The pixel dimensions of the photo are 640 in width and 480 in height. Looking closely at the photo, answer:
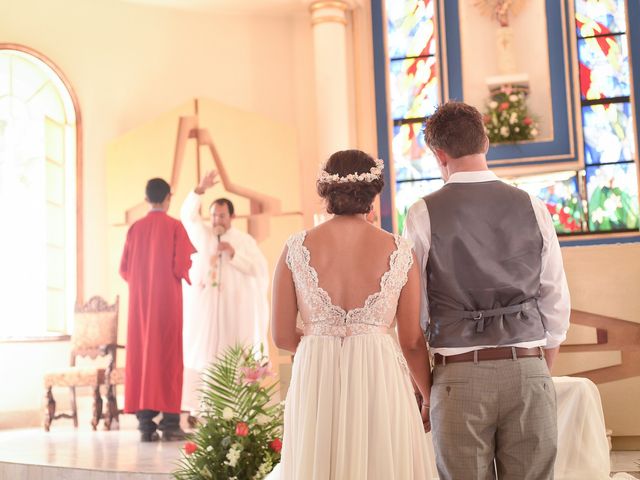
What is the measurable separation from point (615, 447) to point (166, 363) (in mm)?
3394

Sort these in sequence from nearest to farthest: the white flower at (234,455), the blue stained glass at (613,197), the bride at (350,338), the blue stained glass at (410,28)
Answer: the bride at (350,338) → the white flower at (234,455) → the blue stained glass at (613,197) → the blue stained glass at (410,28)

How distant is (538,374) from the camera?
2467 millimetres

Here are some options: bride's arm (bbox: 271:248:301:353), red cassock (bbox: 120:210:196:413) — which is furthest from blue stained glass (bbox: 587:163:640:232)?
bride's arm (bbox: 271:248:301:353)

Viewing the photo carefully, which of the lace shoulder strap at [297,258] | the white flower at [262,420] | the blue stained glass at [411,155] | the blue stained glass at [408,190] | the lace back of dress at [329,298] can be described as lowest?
the white flower at [262,420]

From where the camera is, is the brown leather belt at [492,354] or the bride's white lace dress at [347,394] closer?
the brown leather belt at [492,354]

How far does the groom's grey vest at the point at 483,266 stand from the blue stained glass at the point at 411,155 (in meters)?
7.23

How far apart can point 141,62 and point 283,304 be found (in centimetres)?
769

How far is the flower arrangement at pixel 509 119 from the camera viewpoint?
30.1ft

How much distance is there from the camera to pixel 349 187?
2678 mm

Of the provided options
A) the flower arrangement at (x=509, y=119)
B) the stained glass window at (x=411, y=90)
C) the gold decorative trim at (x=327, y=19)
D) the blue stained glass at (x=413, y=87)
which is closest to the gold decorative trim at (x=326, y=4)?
the gold decorative trim at (x=327, y=19)

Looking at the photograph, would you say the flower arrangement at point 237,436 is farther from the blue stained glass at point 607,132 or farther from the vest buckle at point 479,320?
the blue stained glass at point 607,132

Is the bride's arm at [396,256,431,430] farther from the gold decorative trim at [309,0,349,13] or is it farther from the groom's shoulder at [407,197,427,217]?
the gold decorative trim at [309,0,349,13]

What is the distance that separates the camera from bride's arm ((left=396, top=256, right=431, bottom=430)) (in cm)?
265

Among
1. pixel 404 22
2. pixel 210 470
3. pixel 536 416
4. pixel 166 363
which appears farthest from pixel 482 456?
pixel 404 22
